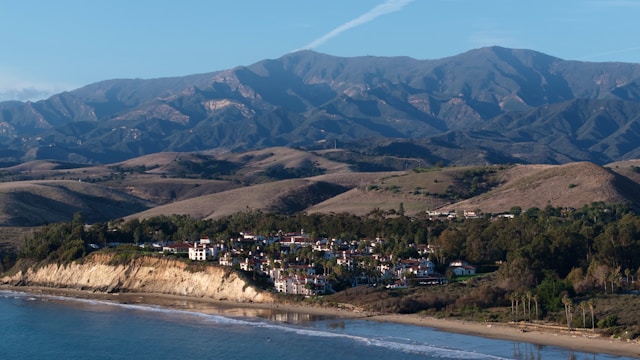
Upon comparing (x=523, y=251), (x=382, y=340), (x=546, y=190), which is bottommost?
(x=382, y=340)

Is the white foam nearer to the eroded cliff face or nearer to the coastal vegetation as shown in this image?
the eroded cliff face

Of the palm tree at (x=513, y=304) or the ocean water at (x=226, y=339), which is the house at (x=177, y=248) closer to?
the ocean water at (x=226, y=339)

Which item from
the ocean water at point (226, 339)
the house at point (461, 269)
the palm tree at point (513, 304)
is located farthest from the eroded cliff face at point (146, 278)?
the palm tree at point (513, 304)

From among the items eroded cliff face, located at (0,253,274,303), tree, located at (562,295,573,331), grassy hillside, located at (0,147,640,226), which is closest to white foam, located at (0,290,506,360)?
eroded cliff face, located at (0,253,274,303)

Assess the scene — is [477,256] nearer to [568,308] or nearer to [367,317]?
[367,317]

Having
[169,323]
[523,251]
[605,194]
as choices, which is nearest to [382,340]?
[169,323]

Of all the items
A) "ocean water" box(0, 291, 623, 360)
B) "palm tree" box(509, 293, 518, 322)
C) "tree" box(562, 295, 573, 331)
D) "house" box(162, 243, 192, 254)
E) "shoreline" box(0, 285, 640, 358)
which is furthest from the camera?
"house" box(162, 243, 192, 254)

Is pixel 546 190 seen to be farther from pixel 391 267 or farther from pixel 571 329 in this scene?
pixel 571 329
